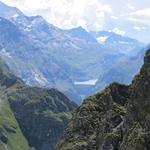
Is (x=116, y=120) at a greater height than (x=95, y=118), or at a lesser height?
greater

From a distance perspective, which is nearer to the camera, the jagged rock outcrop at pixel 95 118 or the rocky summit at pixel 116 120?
the rocky summit at pixel 116 120

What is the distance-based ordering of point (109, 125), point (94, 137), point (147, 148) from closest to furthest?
point (147, 148)
point (109, 125)
point (94, 137)

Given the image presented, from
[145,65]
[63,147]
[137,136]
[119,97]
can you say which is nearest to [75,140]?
[63,147]

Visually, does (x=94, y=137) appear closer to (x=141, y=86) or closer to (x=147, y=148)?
(x=141, y=86)

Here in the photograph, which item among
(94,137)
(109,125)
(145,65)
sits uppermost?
(145,65)

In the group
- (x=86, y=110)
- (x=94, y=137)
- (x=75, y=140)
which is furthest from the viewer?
(x=86, y=110)

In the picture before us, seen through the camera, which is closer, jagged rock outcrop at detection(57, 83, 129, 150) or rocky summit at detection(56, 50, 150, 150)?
rocky summit at detection(56, 50, 150, 150)

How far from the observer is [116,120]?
9662 centimetres

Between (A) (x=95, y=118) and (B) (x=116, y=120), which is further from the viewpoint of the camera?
(A) (x=95, y=118)

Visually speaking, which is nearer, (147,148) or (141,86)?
(147,148)

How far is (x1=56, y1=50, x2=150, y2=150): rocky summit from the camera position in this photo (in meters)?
63.2

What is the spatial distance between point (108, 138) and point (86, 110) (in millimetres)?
38160

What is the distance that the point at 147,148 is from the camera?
5741 centimetres

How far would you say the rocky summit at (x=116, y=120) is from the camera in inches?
2490
